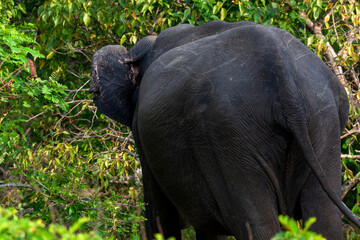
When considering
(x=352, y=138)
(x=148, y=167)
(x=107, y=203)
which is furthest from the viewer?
(x=352, y=138)

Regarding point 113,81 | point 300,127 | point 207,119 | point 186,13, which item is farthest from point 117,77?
point 300,127

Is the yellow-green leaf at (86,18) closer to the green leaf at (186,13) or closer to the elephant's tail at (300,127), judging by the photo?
the green leaf at (186,13)

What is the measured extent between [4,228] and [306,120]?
180cm

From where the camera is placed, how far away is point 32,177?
4699 mm

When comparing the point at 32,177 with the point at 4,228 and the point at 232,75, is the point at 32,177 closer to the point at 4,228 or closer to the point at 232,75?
the point at 232,75

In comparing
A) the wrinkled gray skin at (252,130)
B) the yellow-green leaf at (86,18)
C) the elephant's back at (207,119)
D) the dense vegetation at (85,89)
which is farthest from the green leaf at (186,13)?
the wrinkled gray skin at (252,130)

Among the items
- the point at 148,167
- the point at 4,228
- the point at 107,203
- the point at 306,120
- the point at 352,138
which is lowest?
the point at 352,138

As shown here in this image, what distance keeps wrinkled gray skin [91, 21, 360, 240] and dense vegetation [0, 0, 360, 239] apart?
4.18 feet

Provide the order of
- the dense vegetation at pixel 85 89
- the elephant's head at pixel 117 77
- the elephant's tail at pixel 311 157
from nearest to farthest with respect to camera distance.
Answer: the elephant's tail at pixel 311 157
the elephant's head at pixel 117 77
the dense vegetation at pixel 85 89

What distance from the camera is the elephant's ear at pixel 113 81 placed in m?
4.66

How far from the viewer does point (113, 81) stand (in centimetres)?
467

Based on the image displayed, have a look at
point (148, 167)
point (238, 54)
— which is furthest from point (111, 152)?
point (238, 54)

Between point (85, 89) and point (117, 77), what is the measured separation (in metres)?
1.60

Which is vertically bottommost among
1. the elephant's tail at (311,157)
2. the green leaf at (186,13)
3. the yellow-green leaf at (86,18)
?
the yellow-green leaf at (86,18)
